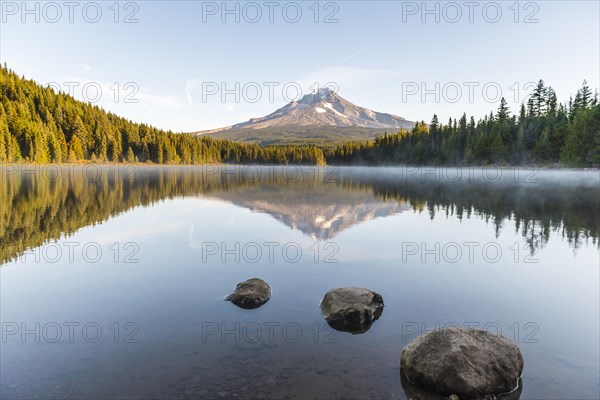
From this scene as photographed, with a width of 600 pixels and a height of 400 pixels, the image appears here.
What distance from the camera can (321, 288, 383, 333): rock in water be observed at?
10867mm

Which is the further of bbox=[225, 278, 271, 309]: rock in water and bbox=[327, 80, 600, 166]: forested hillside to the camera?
bbox=[327, 80, 600, 166]: forested hillside

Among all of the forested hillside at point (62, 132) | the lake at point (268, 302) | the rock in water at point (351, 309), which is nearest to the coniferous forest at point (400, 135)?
the forested hillside at point (62, 132)

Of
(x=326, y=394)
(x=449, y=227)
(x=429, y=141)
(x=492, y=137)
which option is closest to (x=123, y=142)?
(x=429, y=141)

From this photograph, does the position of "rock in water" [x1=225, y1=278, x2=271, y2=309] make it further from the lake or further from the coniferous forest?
the coniferous forest

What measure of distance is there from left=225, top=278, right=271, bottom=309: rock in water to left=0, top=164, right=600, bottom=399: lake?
265mm

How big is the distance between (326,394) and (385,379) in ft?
5.17

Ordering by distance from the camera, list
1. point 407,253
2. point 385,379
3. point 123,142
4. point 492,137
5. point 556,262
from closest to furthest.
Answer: point 385,379
point 556,262
point 407,253
point 492,137
point 123,142

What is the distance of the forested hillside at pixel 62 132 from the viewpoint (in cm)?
11621

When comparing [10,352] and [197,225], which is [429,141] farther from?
[10,352]

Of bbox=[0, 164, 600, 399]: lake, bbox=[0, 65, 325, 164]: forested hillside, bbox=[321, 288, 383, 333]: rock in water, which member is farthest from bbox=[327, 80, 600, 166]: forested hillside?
bbox=[0, 65, 325, 164]: forested hillside

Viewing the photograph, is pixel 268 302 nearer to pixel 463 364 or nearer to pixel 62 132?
pixel 463 364

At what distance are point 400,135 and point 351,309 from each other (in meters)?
192

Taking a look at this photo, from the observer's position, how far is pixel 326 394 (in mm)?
7434

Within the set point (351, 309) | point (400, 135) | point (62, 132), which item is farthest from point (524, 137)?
point (62, 132)
